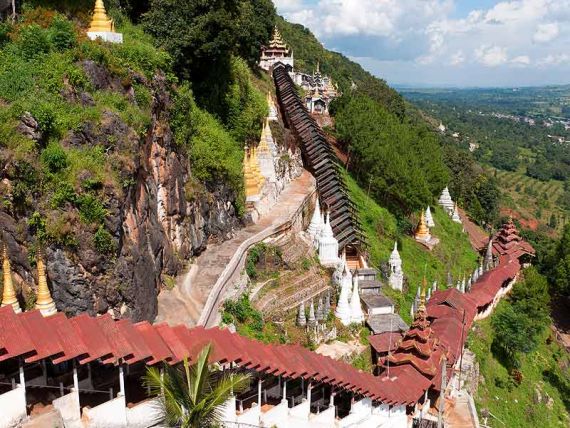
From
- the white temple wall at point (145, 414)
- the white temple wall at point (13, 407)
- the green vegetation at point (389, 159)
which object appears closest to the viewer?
the white temple wall at point (13, 407)

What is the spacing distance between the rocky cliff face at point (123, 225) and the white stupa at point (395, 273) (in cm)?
1832

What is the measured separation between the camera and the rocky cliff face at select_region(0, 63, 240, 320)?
17016 millimetres

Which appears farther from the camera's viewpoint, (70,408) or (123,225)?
(123,225)

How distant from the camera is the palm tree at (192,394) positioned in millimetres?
11617

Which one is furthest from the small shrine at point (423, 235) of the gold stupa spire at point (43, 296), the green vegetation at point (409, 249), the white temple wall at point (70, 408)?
the white temple wall at point (70, 408)

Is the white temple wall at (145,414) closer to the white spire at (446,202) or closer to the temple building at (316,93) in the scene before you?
the white spire at (446,202)

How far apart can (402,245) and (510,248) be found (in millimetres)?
16978

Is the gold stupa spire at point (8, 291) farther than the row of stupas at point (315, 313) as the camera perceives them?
No

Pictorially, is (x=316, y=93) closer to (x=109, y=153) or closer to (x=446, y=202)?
(x=446, y=202)

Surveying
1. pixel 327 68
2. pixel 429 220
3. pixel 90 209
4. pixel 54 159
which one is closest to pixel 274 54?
pixel 429 220

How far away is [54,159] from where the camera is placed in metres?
17.6

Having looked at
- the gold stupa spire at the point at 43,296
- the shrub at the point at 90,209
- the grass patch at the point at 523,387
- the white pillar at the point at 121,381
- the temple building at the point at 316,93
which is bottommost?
the grass patch at the point at 523,387

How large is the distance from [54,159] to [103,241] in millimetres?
3130

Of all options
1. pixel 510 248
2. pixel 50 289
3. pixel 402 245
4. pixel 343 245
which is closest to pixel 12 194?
pixel 50 289
